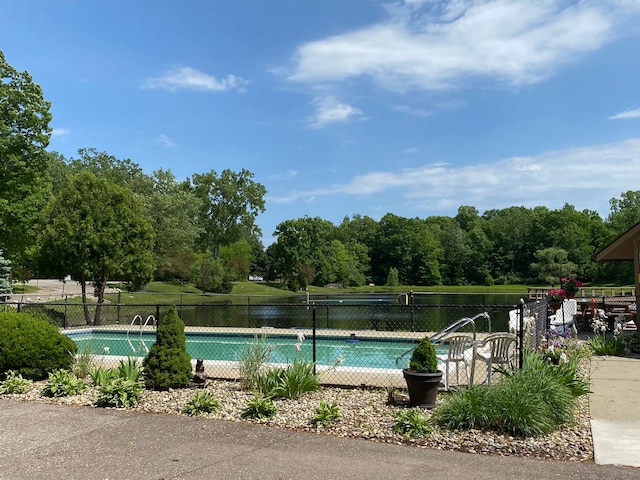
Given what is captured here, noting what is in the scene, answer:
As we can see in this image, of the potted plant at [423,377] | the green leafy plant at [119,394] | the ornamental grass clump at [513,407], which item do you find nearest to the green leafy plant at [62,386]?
the green leafy plant at [119,394]

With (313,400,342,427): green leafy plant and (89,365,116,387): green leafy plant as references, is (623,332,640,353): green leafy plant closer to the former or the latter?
(313,400,342,427): green leafy plant

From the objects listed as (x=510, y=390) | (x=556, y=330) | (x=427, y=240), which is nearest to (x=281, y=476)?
(x=510, y=390)

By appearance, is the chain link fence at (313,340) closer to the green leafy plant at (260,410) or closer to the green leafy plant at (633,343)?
the green leafy plant at (260,410)

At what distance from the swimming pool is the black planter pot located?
4.81m

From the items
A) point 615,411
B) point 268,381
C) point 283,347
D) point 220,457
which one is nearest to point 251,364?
point 268,381

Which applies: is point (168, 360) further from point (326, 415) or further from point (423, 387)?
point (423, 387)

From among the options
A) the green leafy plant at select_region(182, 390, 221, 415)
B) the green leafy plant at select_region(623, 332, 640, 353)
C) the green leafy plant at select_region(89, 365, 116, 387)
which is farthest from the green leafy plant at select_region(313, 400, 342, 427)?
the green leafy plant at select_region(623, 332, 640, 353)

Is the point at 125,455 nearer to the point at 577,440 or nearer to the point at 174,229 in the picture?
the point at 577,440

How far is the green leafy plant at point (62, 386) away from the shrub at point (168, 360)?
2.93ft

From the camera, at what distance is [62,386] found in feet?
25.3

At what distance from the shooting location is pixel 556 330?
12.7 meters

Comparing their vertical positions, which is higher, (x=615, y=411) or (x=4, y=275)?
(x=4, y=275)

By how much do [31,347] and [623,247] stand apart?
44.0 ft

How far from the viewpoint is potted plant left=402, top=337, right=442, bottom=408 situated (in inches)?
262
